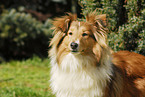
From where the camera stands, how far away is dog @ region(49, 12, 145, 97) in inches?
128

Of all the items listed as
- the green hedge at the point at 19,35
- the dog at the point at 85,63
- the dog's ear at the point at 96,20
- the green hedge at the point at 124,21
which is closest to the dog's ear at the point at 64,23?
the dog at the point at 85,63

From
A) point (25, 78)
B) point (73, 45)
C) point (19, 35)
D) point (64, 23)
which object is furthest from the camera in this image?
point (19, 35)

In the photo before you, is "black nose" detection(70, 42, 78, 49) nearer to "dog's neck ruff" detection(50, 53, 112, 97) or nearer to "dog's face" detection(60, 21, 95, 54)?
"dog's face" detection(60, 21, 95, 54)

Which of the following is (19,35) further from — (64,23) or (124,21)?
(64,23)

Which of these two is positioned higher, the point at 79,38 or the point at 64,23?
the point at 64,23

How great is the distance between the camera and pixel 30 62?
8836mm

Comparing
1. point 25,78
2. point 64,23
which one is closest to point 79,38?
point 64,23

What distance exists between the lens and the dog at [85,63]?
3254mm

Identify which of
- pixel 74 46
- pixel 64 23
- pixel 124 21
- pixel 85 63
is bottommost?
pixel 85 63

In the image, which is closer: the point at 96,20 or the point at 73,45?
the point at 73,45

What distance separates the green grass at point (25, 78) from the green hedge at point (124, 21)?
2011 millimetres

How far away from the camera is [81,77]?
10.8 ft

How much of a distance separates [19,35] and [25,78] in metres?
2.47

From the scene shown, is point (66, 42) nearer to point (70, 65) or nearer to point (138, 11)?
point (70, 65)
